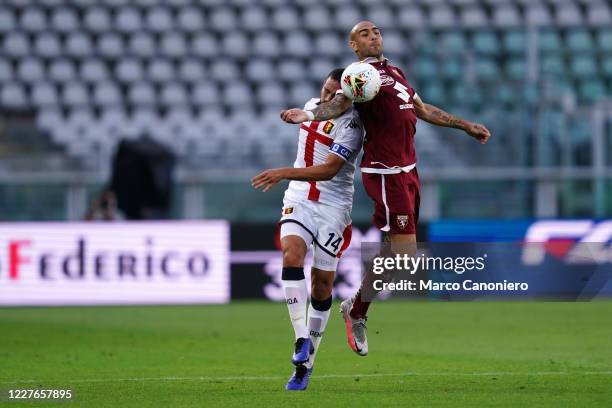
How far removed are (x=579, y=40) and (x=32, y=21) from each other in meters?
9.87

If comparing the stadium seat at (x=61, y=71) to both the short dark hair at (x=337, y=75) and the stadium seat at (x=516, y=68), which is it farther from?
the short dark hair at (x=337, y=75)

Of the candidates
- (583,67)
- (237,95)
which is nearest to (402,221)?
(237,95)

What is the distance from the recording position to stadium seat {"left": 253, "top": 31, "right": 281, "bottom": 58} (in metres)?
22.5

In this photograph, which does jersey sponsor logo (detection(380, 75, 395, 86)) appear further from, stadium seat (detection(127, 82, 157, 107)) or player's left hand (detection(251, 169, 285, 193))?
stadium seat (detection(127, 82, 157, 107))

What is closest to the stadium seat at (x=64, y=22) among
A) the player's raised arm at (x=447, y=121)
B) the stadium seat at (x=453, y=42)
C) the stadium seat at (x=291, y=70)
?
the stadium seat at (x=291, y=70)

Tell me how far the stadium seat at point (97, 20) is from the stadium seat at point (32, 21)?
2.49ft

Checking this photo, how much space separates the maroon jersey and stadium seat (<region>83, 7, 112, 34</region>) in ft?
49.2

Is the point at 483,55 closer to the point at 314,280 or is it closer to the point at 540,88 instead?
the point at 540,88

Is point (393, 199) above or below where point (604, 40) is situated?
above

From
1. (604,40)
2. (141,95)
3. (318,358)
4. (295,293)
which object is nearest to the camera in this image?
(295,293)

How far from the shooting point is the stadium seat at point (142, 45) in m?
→ 22.1

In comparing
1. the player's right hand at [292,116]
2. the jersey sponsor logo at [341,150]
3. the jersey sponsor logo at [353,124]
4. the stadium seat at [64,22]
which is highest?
the player's right hand at [292,116]

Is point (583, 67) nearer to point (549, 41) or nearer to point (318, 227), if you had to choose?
point (549, 41)

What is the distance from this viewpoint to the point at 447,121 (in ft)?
27.1
